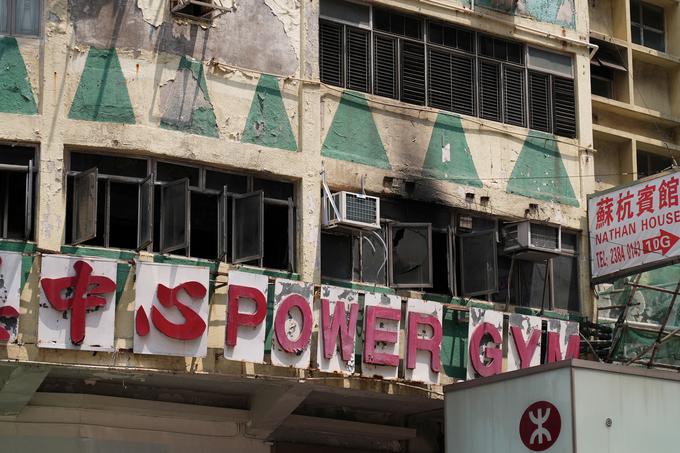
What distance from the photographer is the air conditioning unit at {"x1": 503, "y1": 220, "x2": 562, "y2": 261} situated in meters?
21.7

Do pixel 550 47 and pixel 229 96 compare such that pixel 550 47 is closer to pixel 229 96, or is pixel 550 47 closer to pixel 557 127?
pixel 557 127

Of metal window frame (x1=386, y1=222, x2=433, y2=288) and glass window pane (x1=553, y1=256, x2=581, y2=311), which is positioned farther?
glass window pane (x1=553, y1=256, x2=581, y2=311)

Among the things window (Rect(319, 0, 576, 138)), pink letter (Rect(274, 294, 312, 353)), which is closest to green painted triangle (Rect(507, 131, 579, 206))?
window (Rect(319, 0, 576, 138))

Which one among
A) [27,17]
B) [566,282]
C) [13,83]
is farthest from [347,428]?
[27,17]

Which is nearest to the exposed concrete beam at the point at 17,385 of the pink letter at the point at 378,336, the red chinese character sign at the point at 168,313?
the red chinese character sign at the point at 168,313

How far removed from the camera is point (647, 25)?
2666cm

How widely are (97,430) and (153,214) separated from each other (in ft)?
9.43

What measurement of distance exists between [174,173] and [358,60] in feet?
11.7

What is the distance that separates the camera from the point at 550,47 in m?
23.2

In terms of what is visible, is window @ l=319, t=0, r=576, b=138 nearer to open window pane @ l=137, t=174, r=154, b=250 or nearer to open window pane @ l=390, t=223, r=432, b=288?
open window pane @ l=390, t=223, r=432, b=288

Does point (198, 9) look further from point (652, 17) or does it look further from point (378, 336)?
point (652, 17)

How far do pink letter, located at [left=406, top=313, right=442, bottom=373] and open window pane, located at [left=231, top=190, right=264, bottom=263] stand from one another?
2.36 meters

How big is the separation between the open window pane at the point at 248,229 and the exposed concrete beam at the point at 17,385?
303 centimetres

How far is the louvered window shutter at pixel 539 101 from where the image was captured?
2302 centimetres
